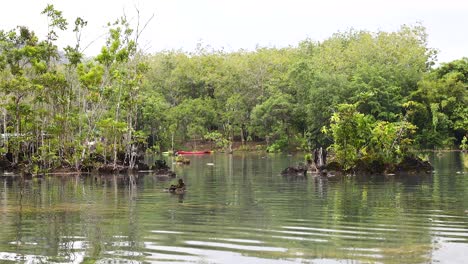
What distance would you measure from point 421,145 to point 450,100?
17.2 ft

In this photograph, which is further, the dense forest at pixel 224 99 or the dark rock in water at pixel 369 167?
the dense forest at pixel 224 99

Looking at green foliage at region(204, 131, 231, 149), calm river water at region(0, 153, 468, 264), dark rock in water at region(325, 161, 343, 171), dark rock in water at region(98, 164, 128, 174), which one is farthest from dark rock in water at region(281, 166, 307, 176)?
green foliage at region(204, 131, 231, 149)

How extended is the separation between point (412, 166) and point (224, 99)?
47.7 metres

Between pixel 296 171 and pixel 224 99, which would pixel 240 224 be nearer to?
pixel 296 171

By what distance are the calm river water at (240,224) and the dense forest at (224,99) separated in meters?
10.5

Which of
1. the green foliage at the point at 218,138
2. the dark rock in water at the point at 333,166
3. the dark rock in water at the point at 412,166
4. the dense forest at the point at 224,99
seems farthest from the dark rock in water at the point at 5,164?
the green foliage at the point at 218,138

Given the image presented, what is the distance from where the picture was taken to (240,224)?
13.7 metres

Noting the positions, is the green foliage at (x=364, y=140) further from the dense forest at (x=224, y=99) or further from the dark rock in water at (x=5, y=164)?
the dark rock in water at (x=5, y=164)

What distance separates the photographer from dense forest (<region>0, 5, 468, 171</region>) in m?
34.6

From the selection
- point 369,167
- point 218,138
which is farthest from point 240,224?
point 218,138

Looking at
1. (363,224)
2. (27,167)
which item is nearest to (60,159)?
(27,167)

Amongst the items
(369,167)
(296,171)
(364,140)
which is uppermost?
(364,140)

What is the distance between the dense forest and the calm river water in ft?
34.4

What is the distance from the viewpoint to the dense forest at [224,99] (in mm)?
34625
